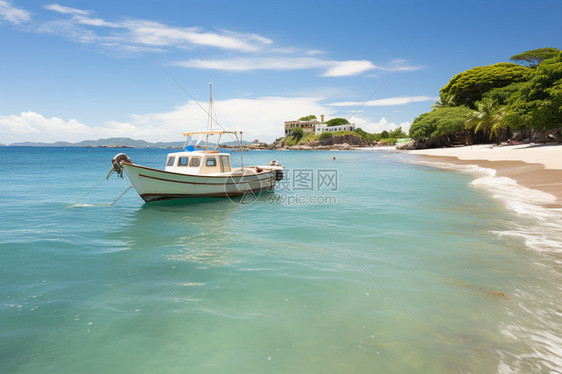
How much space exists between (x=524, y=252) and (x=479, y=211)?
508cm

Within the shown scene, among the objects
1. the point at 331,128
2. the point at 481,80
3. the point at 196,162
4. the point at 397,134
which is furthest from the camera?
the point at 331,128

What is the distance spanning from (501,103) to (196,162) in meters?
61.6

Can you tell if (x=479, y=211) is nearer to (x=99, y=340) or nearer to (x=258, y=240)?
(x=258, y=240)

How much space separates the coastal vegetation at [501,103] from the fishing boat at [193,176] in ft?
106

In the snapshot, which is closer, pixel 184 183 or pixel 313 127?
pixel 184 183

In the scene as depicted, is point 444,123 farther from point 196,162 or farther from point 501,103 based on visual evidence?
point 196,162

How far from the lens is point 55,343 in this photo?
4254 millimetres

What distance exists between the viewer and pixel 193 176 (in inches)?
580

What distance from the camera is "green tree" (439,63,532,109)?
60.6 meters

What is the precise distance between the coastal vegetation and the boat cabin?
33.8 m

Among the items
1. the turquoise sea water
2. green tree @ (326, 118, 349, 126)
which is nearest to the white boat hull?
the turquoise sea water

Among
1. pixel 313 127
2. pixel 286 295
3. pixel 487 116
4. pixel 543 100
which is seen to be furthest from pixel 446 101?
pixel 313 127

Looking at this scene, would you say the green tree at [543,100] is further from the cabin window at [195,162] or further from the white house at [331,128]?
the white house at [331,128]

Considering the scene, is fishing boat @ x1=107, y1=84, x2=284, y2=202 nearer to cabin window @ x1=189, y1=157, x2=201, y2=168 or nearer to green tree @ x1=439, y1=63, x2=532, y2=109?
cabin window @ x1=189, y1=157, x2=201, y2=168
